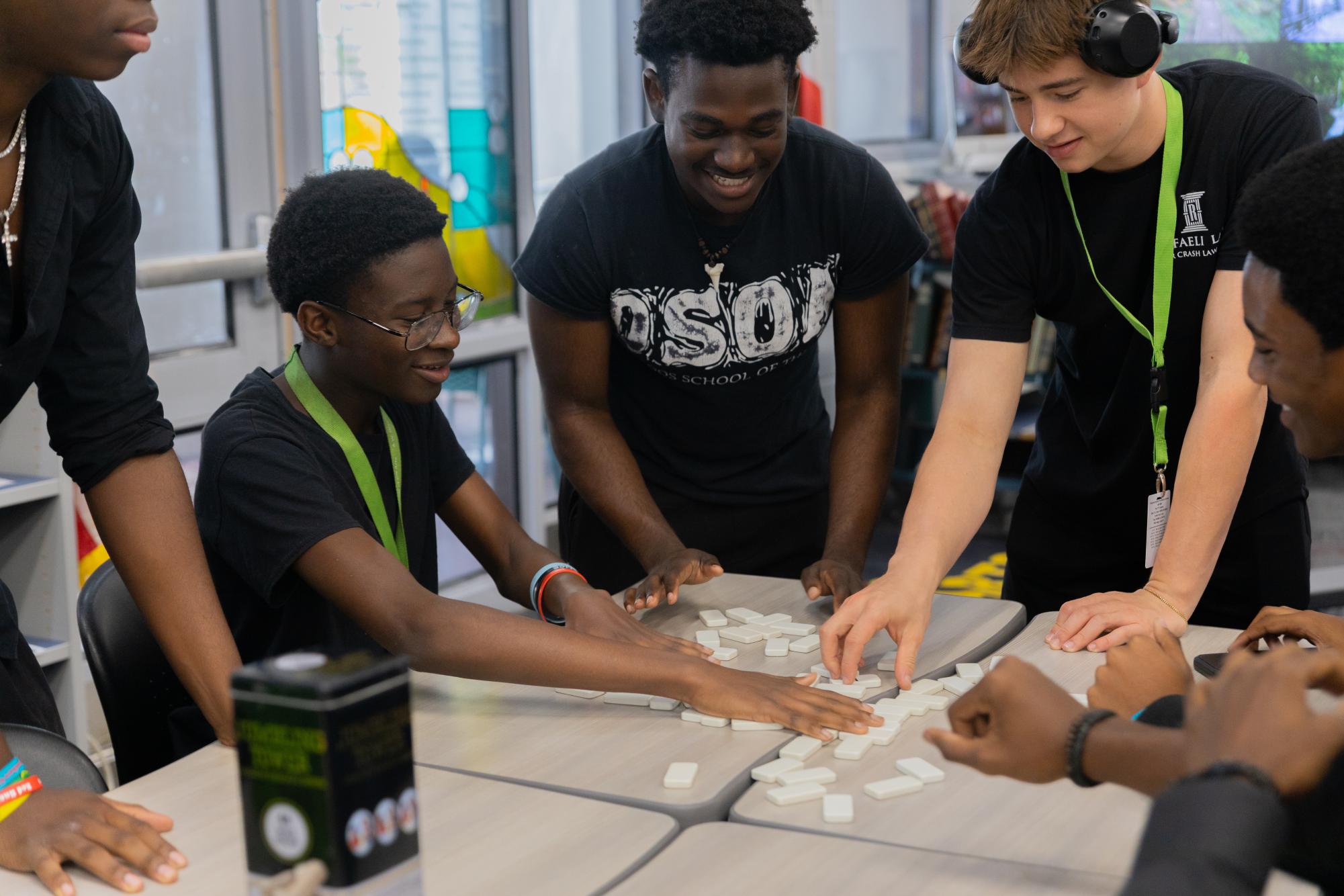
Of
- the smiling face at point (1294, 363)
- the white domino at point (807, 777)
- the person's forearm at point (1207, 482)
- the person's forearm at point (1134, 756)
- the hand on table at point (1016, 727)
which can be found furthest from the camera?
the person's forearm at point (1207, 482)

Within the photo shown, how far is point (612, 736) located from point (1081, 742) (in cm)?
64

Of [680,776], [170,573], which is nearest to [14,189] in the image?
[170,573]

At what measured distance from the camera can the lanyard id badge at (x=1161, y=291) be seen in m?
2.03

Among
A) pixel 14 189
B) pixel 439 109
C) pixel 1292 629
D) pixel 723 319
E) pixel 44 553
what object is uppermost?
pixel 439 109

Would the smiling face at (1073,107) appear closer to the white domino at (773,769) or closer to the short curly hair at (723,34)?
the short curly hair at (723,34)

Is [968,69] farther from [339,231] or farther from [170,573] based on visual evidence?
[170,573]

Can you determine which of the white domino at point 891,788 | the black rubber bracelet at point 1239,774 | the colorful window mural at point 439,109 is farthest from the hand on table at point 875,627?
the colorful window mural at point 439,109

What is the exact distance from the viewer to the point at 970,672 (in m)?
1.84

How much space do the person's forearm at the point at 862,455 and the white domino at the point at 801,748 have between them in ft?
2.55

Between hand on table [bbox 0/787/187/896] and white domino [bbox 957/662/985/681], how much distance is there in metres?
1.00

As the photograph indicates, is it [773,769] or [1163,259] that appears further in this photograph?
[1163,259]

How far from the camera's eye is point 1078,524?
91.7 inches

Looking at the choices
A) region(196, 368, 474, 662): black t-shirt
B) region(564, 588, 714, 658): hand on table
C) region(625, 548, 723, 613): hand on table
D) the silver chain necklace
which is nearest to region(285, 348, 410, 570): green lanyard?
region(196, 368, 474, 662): black t-shirt

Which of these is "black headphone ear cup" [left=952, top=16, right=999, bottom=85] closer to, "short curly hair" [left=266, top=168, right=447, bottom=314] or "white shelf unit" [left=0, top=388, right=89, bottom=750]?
"short curly hair" [left=266, top=168, right=447, bottom=314]
